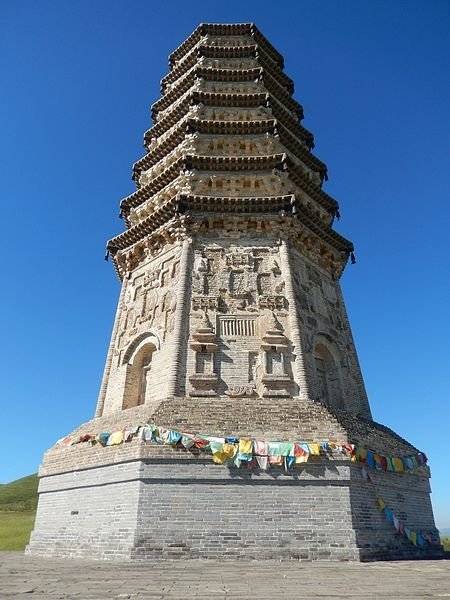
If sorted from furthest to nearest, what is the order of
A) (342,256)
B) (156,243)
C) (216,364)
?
(342,256) → (156,243) → (216,364)

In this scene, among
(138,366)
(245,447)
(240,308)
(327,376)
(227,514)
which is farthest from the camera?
(327,376)

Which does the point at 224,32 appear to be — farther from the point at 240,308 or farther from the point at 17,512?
the point at 17,512

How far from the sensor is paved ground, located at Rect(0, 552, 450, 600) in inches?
266

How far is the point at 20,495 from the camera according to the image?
3919 centimetres

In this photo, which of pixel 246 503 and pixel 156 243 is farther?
pixel 156 243

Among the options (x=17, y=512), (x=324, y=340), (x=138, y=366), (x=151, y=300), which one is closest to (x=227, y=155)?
(x=151, y=300)

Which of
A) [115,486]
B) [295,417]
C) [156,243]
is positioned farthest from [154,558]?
[156,243]

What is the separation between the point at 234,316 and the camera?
52.5 ft

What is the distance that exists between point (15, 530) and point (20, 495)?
16.3 m

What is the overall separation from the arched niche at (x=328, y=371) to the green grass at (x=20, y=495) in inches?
1124

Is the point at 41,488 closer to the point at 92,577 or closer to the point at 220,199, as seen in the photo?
the point at 92,577

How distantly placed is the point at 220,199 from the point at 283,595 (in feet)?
46.7

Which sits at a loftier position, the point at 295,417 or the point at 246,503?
the point at 295,417

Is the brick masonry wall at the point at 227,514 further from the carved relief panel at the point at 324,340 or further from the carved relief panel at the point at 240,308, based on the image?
the carved relief panel at the point at 324,340
